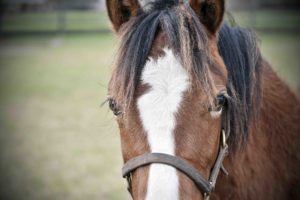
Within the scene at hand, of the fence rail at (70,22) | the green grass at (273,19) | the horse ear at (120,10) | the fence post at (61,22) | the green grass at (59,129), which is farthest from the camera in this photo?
the fence post at (61,22)

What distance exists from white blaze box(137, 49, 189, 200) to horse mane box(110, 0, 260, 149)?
2.0 inches

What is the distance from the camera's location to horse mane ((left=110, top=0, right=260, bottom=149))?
1952 millimetres

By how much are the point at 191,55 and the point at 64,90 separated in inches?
374

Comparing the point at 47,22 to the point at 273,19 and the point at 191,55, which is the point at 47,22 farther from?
the point at 191,55

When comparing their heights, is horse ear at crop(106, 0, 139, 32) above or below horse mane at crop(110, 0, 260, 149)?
above

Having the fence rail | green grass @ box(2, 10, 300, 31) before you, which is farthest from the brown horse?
green grass @ box(2, 10, 300, 31)

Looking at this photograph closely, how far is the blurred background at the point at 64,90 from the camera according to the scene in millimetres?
5527

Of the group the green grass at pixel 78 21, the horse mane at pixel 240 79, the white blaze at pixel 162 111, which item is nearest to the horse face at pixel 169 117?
the white blaze at pixel 162 111

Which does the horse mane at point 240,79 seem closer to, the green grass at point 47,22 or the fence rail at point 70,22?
the fence rail at point 70,22

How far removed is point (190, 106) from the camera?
1.86 meters

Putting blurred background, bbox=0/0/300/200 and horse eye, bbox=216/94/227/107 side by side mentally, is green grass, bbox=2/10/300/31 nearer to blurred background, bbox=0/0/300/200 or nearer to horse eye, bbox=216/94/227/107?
blurred background, bbox=0/0/300/200

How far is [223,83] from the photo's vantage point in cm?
202

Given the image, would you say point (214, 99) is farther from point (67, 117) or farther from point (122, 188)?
point (67, 117)

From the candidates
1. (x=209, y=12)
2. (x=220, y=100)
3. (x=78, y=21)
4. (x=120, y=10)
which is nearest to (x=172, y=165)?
(x=220, y=100)
